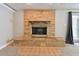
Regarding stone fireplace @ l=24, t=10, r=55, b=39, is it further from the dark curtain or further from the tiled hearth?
the dark curtain

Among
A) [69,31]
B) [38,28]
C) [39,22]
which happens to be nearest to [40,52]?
[69,31]

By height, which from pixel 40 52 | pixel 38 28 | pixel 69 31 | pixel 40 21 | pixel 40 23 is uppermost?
pixel 40 21

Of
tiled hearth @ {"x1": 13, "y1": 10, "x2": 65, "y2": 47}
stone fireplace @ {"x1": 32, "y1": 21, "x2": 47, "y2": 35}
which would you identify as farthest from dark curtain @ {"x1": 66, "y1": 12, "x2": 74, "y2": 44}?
stone fireplace @ {"x1": 32, "y1": 21, "x2": 47, "y2": 35}

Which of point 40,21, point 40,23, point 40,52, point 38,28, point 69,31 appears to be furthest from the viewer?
point 38,28

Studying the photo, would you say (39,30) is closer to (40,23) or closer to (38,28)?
(38,28)

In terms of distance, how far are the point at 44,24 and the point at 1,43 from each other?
11.8ft

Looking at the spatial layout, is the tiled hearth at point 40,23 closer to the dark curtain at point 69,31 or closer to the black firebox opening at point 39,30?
the black firebox opening at point 39,30

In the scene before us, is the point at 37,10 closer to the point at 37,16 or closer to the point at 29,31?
the point at 37,16

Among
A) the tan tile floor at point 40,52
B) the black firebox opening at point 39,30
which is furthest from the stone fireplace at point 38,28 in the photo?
the tan tile floor at point 40,52

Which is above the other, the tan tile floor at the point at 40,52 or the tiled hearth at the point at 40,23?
the tiled hearth at the point at 40,23

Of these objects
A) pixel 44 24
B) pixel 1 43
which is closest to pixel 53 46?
pixel 1 43

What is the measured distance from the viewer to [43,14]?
378 inches

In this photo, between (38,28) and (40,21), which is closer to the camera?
(40,21)

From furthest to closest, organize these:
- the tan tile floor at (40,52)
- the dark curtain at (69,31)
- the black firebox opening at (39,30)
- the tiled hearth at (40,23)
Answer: the black firebox opening at (39,30) → the tiled hearth at (40,23) → the dark curtain at (69,31) → the tan tile floor at (40,52)
